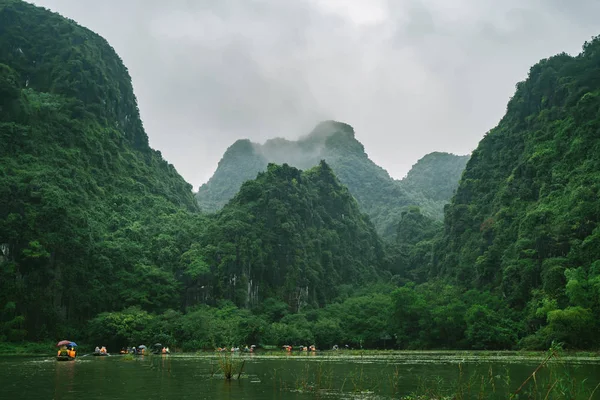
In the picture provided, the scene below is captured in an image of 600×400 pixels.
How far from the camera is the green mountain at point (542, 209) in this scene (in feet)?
144

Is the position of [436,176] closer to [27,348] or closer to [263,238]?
[263,238]

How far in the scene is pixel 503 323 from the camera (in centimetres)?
4894

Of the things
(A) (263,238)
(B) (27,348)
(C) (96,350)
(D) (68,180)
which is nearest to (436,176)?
(A) (263,238)

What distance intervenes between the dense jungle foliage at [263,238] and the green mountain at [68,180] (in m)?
0.24

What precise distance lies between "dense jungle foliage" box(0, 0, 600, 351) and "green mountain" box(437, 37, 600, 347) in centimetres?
22

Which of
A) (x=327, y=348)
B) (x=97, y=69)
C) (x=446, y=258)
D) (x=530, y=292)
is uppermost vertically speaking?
(x=97, y=69)

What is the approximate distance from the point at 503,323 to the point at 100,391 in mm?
42623

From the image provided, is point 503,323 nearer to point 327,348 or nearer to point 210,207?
point 327,348

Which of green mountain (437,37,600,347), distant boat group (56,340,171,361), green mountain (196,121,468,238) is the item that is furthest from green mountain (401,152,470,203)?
distant boat group (56,340,171,361)

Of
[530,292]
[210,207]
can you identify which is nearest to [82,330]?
[530,292]

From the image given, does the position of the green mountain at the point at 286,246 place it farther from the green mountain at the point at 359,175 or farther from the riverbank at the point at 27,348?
the green mountain at the point at 359,175

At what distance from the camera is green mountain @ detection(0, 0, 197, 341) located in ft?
180

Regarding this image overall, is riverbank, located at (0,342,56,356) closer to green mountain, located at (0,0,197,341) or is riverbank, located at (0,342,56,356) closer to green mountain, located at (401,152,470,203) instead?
green mountain, located at (0,0,197,341)

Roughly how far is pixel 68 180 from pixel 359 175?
104779mm
